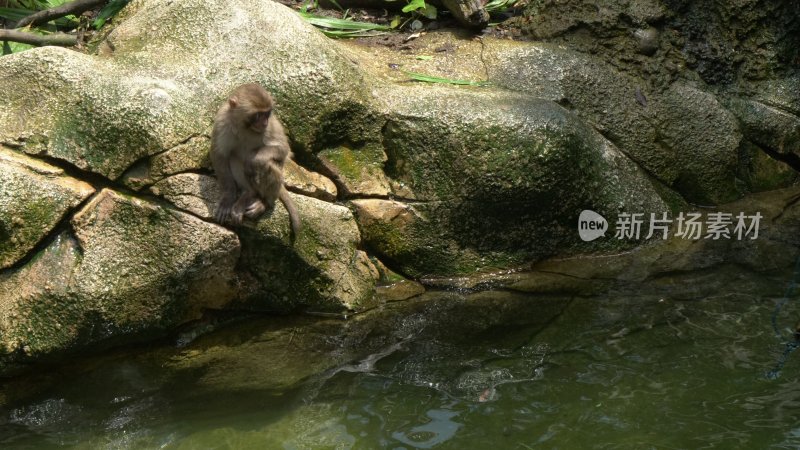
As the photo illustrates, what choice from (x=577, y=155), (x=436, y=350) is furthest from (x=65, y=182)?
(x=577, y=155)

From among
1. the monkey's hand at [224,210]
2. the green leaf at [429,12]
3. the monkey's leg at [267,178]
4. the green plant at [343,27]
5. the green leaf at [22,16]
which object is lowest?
the monkey's hand at [224,210]

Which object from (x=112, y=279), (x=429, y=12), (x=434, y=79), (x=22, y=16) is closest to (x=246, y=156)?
(x=112, y=279)

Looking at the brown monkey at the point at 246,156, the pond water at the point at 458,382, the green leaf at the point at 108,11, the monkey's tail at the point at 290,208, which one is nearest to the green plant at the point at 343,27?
the green leaf at the point at 108,11

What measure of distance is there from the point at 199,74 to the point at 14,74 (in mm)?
1210

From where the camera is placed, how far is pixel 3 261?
5.37m

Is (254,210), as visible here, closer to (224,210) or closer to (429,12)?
(224,210)

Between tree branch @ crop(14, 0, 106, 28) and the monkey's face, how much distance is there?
287cm

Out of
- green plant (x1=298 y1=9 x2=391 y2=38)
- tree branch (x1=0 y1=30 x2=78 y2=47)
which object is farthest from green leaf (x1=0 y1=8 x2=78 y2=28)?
green plant (x1=298 y1=9 x2=391 y2=38)

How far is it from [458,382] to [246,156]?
200 cm

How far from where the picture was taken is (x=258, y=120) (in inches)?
216

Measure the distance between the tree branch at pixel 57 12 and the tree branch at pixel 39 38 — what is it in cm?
27

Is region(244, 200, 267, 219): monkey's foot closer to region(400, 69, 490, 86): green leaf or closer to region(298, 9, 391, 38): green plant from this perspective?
region(400, 69, 490, 86): green leaf

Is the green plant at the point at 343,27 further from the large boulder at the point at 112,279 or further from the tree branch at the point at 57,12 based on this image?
the large boulder at the point at 112,279

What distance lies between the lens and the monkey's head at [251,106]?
5.45 meters
